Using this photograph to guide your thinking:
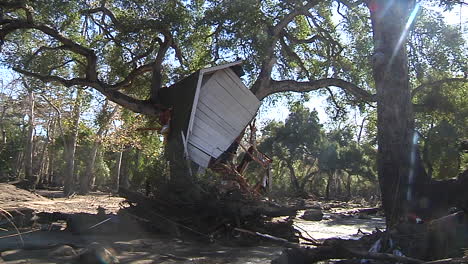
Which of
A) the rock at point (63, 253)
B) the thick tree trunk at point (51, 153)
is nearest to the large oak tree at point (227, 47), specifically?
the rock at point (63, 253)

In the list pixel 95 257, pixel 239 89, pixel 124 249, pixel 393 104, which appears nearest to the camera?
pixel 95 257

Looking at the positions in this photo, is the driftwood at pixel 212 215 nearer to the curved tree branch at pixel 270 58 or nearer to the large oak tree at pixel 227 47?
the large oak tree at pixel 227 47

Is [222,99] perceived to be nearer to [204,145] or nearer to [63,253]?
[204,145]

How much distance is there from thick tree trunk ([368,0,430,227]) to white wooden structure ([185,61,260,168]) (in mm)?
4900

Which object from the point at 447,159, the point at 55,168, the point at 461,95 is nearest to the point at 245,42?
the point at 461,95

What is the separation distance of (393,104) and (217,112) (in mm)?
5759

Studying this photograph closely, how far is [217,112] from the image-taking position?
511 inches

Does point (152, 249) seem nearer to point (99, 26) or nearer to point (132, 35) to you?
point (132, 35)

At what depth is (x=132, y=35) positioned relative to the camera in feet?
46.3

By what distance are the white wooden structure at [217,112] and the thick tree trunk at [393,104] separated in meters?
Answer: 4.90

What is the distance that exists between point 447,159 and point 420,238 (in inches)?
853

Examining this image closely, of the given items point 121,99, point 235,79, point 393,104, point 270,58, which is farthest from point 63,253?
point 270,58

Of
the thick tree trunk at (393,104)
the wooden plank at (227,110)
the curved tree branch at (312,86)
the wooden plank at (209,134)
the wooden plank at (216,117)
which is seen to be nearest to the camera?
the thick tree trunk at (393,104)

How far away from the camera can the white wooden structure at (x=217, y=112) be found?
1220cm
